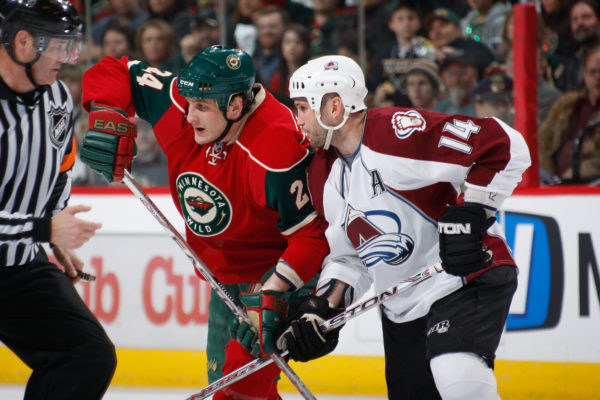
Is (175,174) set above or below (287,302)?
above

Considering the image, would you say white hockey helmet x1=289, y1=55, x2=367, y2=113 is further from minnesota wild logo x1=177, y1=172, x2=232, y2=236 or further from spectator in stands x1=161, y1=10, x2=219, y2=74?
spectator in stands x1=161, y1=10, x2=219, y2=74

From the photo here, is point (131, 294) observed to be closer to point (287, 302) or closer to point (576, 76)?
point (287, 302)

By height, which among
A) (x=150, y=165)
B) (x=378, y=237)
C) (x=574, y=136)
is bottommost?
(x=150, y=165)

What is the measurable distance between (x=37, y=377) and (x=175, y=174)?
30.9 inches

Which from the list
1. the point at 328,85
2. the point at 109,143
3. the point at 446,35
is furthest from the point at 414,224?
the point at 446,35

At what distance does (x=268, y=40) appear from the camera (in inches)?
205

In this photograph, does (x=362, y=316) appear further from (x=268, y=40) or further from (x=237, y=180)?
(x=268, y=40)

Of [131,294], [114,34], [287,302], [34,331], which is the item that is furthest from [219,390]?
[114,34]

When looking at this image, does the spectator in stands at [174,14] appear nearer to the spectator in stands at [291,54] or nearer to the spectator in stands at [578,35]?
the spectator in stands at [291,54]

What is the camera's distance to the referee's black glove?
214 cm

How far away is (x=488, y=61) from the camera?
4.61m

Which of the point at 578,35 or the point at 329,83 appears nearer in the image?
the point at 329,83

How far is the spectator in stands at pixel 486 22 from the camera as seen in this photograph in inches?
183

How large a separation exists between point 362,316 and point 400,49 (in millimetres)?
1912
